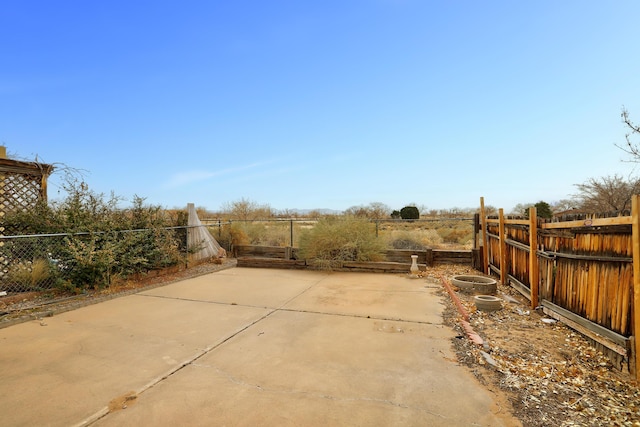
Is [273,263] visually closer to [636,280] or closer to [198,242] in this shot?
[198,242]

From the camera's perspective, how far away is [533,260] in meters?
4.98

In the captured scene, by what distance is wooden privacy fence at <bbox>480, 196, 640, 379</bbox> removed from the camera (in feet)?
9.21

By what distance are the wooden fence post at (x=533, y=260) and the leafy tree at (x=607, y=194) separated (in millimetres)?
6187

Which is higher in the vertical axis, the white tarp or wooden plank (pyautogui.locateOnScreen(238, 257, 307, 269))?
the white tarp

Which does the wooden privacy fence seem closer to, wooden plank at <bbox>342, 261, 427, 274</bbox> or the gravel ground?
the gravel ground

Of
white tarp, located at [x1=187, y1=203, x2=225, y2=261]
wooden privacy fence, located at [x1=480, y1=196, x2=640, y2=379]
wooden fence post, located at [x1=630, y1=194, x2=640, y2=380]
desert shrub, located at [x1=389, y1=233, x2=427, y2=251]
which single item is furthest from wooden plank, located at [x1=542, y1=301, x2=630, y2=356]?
white tarp, located at [x1=187, y1=203, x2=225, y2=261]

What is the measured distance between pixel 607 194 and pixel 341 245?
8.71 meters

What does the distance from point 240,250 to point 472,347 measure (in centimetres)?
879

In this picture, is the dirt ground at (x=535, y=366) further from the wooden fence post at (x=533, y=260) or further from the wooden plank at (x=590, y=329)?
the wooden fence post at (x=533, y=260)

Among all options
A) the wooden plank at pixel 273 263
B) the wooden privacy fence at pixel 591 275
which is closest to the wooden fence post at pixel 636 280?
the wooden privacy fence at pixel 591 275

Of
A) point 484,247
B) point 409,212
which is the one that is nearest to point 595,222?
point 484,247

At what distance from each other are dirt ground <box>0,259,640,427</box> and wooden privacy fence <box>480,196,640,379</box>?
0.22 meters

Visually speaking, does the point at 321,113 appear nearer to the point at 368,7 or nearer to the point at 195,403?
the point at 368,7

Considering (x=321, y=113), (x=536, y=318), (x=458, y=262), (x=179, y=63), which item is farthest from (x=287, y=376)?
(x=321, y=113)
